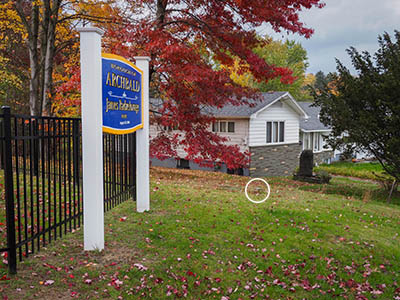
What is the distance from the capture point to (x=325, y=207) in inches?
347

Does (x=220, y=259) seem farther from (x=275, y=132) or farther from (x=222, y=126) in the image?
(x=275, y=132)

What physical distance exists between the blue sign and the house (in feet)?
45.0

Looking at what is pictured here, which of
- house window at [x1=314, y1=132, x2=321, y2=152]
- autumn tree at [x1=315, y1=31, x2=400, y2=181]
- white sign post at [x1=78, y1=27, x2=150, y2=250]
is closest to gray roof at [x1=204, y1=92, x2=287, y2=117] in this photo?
autumn tree at [x1=315, y1=31, x2=400, y2=181]

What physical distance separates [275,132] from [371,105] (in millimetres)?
10543

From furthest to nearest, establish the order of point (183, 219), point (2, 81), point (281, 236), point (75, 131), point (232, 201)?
point (2, 81)
point (232, 201)
point (183, 219)
point (281, 236)
point (75, 131)

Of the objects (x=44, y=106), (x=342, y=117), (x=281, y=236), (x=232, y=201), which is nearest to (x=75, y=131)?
(x=281, y=236)

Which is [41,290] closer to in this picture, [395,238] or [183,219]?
[183,219]

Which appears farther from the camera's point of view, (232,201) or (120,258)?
(232,201)

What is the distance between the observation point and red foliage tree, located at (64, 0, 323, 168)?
11117 millimetres

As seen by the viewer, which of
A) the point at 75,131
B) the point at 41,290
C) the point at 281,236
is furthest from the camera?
the point at 281,236

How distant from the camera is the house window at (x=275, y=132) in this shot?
2326cm

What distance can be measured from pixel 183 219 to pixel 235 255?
159cm

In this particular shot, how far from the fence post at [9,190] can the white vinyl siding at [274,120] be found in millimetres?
17936

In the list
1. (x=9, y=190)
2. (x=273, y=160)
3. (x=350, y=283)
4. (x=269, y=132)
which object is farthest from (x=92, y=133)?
(x=273, y=160)
